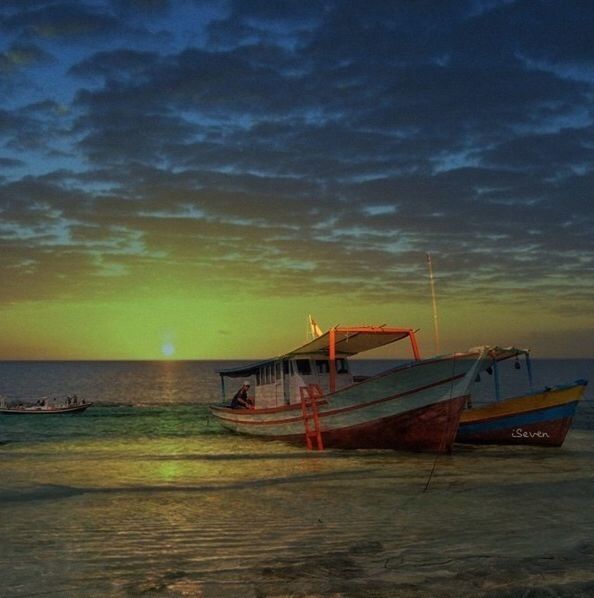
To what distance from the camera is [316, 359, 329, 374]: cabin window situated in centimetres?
2352

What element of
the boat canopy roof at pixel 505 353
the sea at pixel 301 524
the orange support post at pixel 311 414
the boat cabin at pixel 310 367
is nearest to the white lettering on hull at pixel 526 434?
the sea at pixel 301 524

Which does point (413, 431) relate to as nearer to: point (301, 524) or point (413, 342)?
point (413, 342)

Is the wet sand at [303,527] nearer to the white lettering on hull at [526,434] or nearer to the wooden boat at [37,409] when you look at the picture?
the white lettering on hull at [526,434]

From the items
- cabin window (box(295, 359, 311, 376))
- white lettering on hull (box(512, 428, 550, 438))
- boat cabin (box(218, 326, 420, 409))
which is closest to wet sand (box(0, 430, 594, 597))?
white lettering on hull (box(512, 428, 550, 438))

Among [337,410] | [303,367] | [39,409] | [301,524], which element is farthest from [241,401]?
[39,409]

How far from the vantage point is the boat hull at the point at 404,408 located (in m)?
17.8

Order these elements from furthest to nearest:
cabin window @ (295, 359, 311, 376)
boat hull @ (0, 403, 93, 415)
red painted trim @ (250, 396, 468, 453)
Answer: boat hull @ (0, 403, 93, 415) → cabin window @ (295, 359, 311, 376) → red painted trim @ (250, 396, 468, 453)

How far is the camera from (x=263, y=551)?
852cm

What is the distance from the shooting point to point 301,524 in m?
10.2

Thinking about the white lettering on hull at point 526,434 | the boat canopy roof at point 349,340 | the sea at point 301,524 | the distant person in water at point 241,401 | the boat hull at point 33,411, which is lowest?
the white lettering on hull at point 526,434

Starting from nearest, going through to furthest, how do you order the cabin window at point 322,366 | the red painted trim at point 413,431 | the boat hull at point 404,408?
the boat hull at point 404,408
the red painted trim at point 413,431
the cabin window at point 322,366

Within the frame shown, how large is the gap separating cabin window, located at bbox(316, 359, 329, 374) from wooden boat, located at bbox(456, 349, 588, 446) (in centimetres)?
534

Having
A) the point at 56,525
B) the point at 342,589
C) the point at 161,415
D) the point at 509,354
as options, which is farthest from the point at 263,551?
the point at 161,415

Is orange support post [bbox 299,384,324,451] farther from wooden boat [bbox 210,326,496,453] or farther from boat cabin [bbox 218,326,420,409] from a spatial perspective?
boat cabin [bbox 218,326,420,409]
